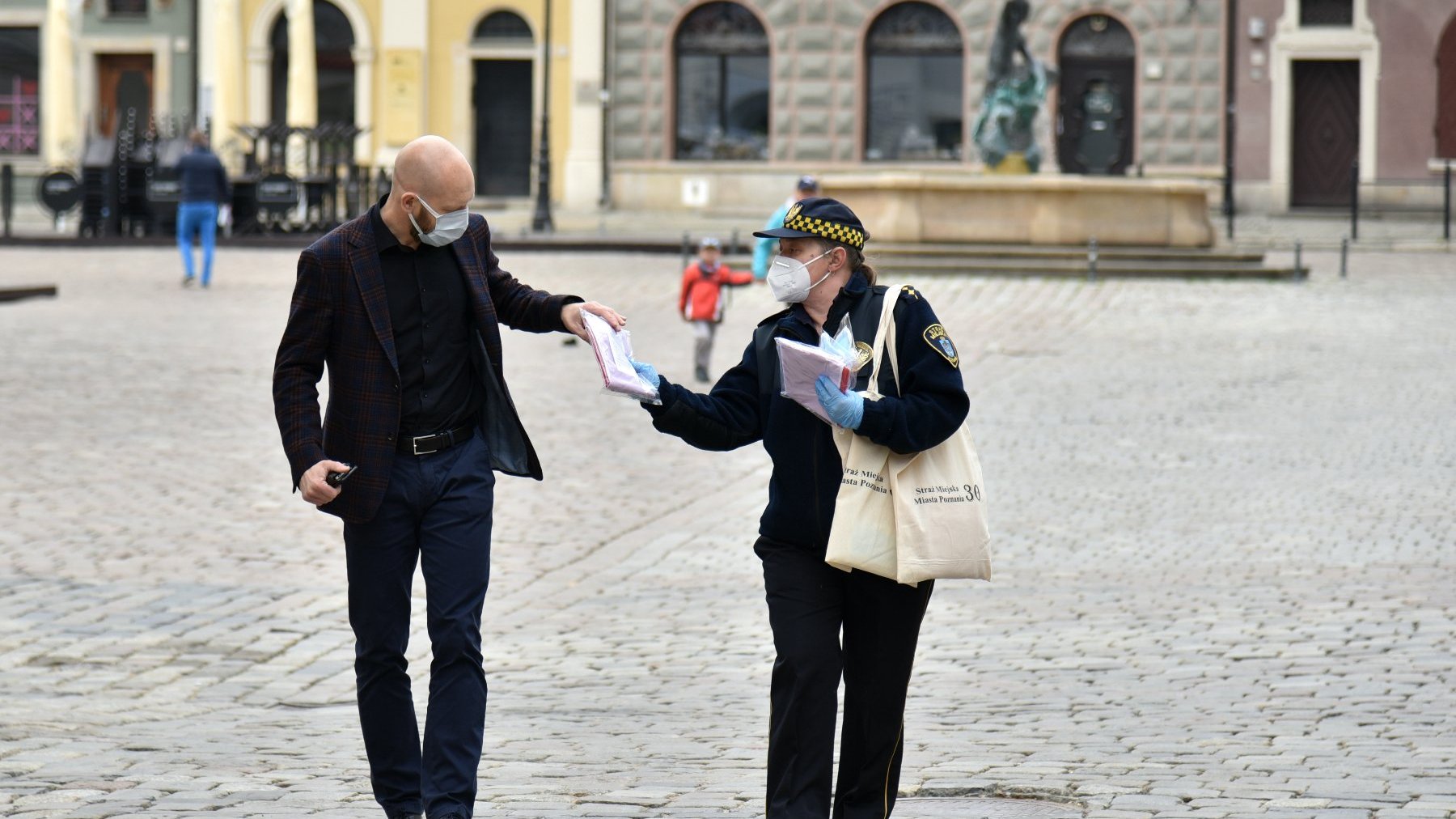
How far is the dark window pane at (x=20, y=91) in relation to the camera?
40.7 m

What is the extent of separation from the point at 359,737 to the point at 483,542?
1.63m

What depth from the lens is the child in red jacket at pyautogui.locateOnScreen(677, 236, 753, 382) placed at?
54.8 ft

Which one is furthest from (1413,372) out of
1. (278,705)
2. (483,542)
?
(483,542)

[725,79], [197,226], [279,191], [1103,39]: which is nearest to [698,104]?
[725,79]

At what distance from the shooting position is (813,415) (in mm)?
5172

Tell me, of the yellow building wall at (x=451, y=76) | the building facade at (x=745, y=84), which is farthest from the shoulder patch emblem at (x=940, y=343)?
the yellow building wall at (x=451, y=76)

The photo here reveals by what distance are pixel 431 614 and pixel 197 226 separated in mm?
20017

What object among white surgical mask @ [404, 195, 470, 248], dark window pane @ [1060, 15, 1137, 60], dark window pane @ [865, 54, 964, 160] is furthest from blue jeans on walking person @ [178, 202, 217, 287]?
white surgical mask @ [404, 195, 470, 248]

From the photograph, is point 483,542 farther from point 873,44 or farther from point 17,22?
point 17,22

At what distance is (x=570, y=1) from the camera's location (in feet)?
127

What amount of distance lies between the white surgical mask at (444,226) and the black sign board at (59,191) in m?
28.1

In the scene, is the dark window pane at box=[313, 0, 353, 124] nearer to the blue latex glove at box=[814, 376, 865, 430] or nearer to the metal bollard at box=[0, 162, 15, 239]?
the metal bollard at box=[0, 162, 15, 239]

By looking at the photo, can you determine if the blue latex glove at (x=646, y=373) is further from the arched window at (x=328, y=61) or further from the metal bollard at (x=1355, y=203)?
the arched window at (x=328, y=61)

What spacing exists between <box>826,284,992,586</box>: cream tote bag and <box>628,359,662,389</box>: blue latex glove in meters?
0.44
